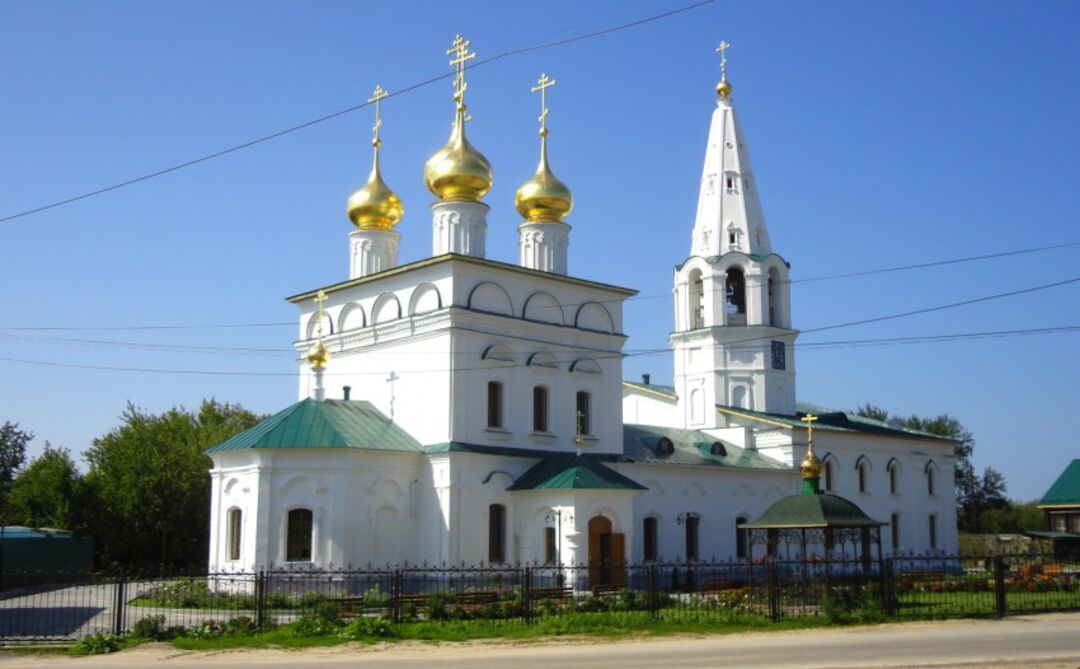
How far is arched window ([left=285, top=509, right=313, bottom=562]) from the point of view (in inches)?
989

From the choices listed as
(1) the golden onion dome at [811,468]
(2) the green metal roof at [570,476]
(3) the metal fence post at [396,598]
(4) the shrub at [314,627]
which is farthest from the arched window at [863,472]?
(4) the shrub at [314,627]

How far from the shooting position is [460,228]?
29422 mm

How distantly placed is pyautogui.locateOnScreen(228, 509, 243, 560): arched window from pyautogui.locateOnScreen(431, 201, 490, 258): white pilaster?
316 inches

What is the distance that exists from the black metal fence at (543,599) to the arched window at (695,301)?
44.8 feet

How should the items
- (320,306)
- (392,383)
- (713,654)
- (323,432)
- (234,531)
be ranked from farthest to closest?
(320,306)
(392,383)
(234,531)
(323,432)
(713,654)

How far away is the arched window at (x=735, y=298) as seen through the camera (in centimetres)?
3703

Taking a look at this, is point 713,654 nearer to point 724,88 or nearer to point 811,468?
point 811,468

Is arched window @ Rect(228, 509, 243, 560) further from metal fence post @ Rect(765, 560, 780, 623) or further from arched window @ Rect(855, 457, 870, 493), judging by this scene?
arched window @ Rect(855, 457, 870, 493)

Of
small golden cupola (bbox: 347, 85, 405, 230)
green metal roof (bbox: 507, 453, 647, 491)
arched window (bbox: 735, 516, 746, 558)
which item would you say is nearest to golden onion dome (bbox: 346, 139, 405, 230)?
small golden cupola (bbox: 347, 85, 405, 230)

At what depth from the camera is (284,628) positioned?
16.8 m

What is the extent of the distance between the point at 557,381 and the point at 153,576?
13.8m

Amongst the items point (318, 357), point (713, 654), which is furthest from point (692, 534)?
point (713, 654)

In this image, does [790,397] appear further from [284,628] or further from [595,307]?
[284,628]

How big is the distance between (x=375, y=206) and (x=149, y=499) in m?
13.1
